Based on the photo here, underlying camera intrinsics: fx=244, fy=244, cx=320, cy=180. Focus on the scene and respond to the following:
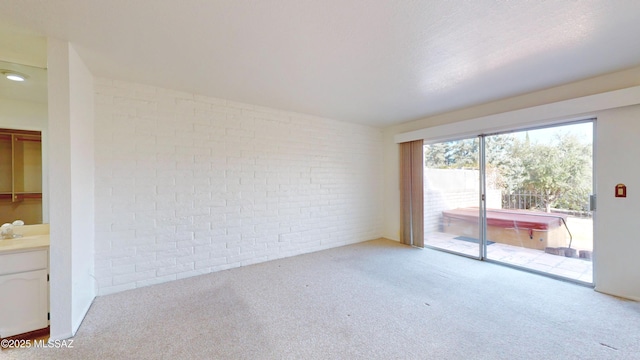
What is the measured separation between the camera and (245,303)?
2.50 m

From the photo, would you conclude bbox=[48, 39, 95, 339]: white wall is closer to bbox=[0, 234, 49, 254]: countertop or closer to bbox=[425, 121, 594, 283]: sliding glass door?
bbox=[0, 234, 49, 254]: countertop

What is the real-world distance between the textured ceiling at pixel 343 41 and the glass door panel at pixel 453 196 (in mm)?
1266

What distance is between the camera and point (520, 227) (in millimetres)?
3586

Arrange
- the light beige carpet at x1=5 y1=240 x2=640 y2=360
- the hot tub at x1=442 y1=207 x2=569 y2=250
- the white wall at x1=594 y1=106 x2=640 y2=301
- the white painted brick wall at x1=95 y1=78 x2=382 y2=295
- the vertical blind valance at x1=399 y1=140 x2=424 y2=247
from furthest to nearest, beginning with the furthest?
the vertical blind valance at x1=399 y1=140 x2=424 y2=247
the hot tub at x1=442 y1=207 x2=569 y2=250
the white painted brick wall at x1=95 y1=78 x2=382 y2=295
the white wall at x1=594 y1=106 x2=640 y2=301
the light beige carpet at x1=5 y1=240 x2=640 y2=360

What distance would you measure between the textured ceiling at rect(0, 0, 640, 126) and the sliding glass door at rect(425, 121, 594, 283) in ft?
2.83

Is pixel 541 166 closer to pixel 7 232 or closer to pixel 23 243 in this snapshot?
pixel 23 243

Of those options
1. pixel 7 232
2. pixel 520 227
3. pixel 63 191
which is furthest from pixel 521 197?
pixel 7 232

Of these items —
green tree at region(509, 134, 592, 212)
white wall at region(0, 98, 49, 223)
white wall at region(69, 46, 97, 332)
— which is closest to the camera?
white wall at region(69, 46, 97, 332)

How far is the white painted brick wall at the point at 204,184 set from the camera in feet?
8.98

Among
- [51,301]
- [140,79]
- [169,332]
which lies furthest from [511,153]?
[51,301]

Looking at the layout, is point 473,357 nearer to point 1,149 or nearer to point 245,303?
point 245,303

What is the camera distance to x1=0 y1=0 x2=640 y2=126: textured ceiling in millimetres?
1604

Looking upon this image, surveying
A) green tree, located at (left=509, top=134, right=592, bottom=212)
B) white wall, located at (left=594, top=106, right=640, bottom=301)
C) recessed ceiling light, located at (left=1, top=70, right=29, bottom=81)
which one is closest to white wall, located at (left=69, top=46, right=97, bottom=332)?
recessed ceiling light, located at (left=1, top=70, right=29, bottom=81)

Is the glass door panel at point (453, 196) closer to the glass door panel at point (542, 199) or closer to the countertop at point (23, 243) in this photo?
the glass door panel at point (542, 199)
